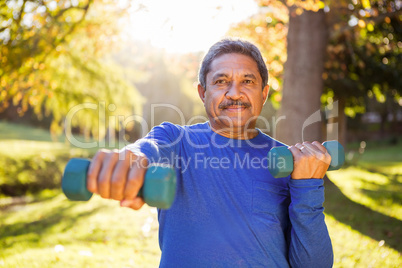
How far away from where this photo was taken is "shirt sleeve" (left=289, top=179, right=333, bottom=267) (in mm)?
1879

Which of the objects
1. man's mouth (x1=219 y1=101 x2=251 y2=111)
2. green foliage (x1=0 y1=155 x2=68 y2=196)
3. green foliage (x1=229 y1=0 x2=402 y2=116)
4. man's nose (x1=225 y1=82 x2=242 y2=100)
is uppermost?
green foliage (x1=229 y1=0 x2=402 y2=116)

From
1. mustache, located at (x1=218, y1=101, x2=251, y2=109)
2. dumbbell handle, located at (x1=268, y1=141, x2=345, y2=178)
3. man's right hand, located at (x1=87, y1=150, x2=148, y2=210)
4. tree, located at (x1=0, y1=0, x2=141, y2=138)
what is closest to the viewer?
man's right hand, located at (x1=87, y1=150, x2=148, y2=210)

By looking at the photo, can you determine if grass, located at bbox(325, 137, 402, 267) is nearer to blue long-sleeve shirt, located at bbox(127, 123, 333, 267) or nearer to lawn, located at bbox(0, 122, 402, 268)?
lawn, located at bbox(0, 122, 402, 268)

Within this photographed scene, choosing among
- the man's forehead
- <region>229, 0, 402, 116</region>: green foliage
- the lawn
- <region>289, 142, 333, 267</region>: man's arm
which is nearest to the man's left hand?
<region>289, 142, 333, 267</region>: man's arm

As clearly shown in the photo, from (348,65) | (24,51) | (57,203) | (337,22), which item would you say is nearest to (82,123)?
(57,203)

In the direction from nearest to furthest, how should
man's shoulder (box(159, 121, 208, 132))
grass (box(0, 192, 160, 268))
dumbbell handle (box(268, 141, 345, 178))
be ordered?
dumbbell handle (box(268, 141, 345, 178))
man's shoulder (box(159, 121, 208, 132))
grass (box(0, 192, 160, 268))

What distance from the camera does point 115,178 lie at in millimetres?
1209

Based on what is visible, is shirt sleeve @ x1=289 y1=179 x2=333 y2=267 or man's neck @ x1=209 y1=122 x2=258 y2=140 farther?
man's neck @ x1=209 y1=122 x2=258 y2=140

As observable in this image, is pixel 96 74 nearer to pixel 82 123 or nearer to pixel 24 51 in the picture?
pixel 82 123

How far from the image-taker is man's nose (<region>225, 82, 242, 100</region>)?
7.29 ft

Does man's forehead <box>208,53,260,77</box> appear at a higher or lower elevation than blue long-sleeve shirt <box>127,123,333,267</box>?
higher

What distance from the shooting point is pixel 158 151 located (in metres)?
1.73

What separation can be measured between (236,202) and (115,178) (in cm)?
95

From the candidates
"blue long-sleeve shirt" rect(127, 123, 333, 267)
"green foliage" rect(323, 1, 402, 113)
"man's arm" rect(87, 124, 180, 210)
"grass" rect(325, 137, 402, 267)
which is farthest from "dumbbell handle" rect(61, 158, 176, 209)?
"green foliage" rect(323, 1, 402, 113)
